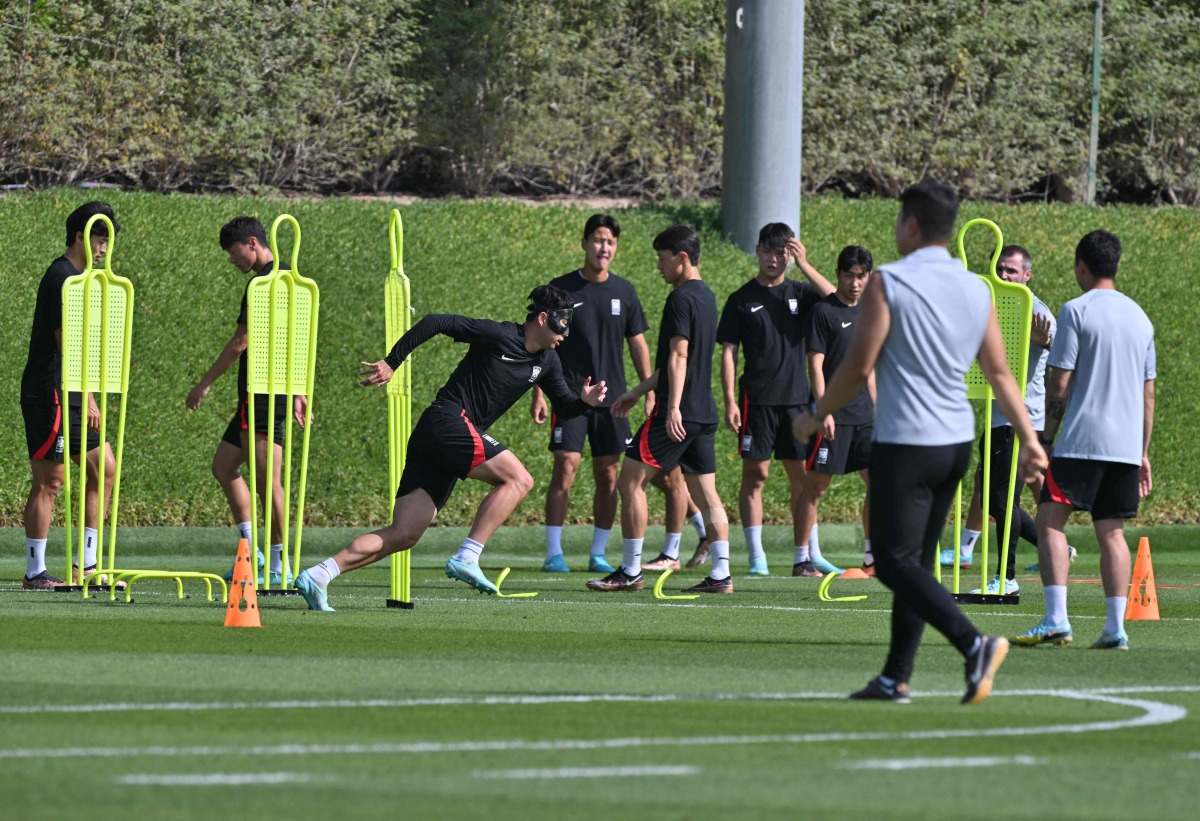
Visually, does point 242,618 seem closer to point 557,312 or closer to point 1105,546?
point 557,312

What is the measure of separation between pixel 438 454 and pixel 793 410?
191 inches

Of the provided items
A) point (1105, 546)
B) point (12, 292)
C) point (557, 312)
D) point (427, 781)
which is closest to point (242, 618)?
point (557, 312)

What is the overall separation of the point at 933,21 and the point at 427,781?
904 inches

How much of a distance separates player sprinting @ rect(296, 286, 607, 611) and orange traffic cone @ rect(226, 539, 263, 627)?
3.12ft

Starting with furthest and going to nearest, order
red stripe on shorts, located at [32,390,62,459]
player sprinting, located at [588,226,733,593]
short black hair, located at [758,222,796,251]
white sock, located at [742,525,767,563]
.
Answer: white sock, located at [742,525,767,563], short black hair, located at [758,222,796,251], player sprinting, located at [588,226,733,593], red stripe on shorts, located at [32,390,62,459]

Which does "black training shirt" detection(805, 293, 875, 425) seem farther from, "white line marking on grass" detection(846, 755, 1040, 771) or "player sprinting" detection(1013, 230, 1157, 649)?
"white line marking on grass" detection(846, 755, 1040, 771)

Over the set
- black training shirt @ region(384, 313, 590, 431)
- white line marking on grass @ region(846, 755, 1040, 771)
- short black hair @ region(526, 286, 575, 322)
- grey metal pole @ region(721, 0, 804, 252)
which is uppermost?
grey metal pole @ region(721, 0, 804, 252)

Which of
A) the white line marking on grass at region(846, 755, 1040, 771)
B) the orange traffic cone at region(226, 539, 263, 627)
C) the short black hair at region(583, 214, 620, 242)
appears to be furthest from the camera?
the short black hair at region(583, 214, 620, 242)

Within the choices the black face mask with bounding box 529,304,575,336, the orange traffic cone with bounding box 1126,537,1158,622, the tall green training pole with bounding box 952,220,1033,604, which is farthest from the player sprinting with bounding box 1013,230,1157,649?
the black face mask with bounding box 529,304,575,336

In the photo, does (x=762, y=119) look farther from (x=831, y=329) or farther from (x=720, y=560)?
(x=720, y=560)

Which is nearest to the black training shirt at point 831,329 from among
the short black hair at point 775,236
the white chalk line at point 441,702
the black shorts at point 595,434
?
the short black hair at point 775,236

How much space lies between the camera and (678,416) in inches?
559

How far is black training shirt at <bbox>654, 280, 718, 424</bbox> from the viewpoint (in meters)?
14.4

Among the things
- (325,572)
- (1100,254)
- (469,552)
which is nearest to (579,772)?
(1100,254)
